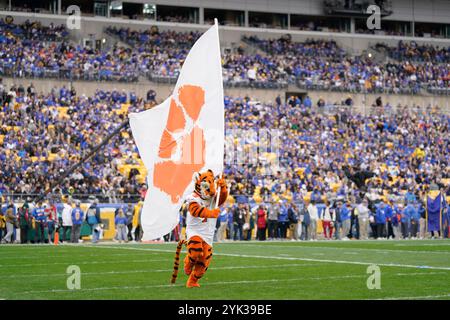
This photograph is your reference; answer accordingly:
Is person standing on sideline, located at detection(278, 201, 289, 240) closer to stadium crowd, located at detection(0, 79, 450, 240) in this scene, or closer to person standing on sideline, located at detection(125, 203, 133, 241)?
stadium crowd, located at detection(0, 79, 450, 240)

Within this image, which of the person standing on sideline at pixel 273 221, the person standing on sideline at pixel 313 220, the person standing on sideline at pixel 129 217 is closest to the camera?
the person standing on sideline at pixel 129 217

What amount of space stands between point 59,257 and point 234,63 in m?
29.7

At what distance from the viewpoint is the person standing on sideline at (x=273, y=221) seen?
30859 mm

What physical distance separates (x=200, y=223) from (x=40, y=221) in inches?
615

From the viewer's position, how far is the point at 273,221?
1217 inches

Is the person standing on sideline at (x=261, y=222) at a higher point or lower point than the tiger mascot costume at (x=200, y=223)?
lower

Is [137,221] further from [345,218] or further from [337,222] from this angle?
[345,218]

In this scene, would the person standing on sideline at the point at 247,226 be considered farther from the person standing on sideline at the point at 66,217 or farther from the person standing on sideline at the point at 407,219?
the person standing on sideline at the point at 66,217

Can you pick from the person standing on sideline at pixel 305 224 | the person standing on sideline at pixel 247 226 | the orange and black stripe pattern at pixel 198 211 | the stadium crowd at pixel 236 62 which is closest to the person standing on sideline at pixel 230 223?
the person standing on sideline at pixel 247 226

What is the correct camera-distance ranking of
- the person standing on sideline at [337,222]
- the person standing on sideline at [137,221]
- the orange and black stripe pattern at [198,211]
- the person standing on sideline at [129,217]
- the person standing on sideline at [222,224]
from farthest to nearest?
the person standing on sideline at [337,222] → the person standing on sideline at [222,224] → the person standing on sideline at [137,221] → the person standing on sideline at [129,217] → the orange and black stripe pattern at [198,211]

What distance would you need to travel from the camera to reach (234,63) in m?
47.8

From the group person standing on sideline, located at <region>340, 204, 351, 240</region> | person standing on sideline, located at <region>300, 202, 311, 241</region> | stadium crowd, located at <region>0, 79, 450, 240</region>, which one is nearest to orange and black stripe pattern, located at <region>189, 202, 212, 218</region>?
stadium crowd, located at <region>0, 79, 450, 240</region>
